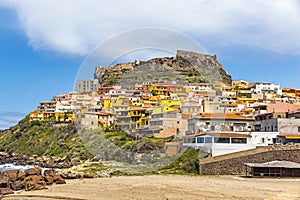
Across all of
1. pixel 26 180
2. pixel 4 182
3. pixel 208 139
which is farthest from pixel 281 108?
pixel 4 182

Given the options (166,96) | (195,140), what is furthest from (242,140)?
(166,96)

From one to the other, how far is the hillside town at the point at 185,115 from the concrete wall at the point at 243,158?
1256mm

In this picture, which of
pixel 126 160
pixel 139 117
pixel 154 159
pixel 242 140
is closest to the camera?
pixel 242 140

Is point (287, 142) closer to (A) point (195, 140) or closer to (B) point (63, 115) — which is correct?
(A) point (195, 140)

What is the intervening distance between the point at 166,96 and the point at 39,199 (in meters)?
37.5

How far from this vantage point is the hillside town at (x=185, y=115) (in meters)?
26.9

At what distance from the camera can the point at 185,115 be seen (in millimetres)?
35281

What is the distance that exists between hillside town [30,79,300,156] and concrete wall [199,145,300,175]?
126 centimetres

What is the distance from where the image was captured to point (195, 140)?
88.1 ft

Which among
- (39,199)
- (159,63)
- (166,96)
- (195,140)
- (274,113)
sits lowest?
(39,199)

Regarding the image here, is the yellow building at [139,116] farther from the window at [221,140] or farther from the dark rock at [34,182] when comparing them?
the dark rock at [34,182]

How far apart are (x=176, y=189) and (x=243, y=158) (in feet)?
21.1

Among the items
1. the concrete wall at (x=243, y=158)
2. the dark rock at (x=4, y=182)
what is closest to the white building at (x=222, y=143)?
the concrete wall at (x=243, y=158)

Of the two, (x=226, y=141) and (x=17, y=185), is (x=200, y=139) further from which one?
(x=17, y=185)
